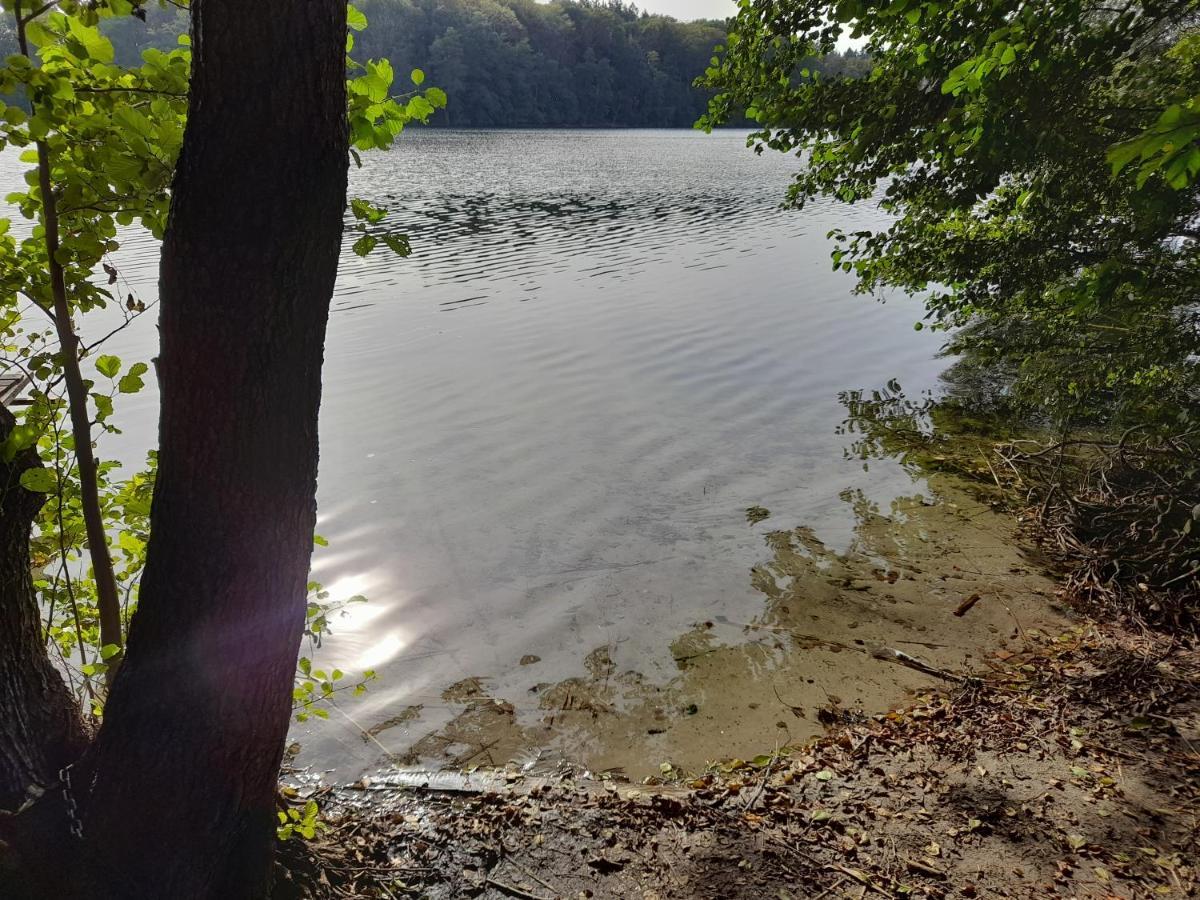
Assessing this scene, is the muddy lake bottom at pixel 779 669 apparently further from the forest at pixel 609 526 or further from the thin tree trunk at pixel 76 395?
the thin tree trunk at pixel 76 395

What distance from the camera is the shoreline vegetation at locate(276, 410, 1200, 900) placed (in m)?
3.35

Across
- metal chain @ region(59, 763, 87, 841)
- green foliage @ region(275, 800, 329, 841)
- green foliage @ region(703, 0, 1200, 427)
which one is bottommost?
green foliage @ region(275, 800, 329, 841)

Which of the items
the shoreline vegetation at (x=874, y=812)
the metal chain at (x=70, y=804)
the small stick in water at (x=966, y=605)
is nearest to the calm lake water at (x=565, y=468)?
the shoreline vegetation at (x=874, y=812)

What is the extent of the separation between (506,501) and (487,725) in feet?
12.6

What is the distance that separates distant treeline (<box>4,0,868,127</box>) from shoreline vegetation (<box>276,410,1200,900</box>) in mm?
90561

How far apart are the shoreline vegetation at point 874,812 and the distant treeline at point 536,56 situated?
297 feet

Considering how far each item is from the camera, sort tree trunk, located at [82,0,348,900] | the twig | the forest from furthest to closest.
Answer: the twig
the forest
tree trunk, located at [82,0,348,900]

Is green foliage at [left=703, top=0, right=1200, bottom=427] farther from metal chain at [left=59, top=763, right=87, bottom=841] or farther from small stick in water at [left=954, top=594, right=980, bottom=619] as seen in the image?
metal chain at [left=59, top=763, right=87, bottom=841]

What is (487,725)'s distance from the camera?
211 inches

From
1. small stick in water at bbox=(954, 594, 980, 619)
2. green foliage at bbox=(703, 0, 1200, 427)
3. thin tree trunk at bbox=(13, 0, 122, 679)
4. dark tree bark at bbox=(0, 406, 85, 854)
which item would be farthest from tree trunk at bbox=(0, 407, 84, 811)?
small stick in water at bbox=(954, 594, 980, 619)

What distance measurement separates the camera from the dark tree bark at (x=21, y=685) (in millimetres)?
2314

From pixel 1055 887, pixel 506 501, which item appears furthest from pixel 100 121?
pixel 506 501

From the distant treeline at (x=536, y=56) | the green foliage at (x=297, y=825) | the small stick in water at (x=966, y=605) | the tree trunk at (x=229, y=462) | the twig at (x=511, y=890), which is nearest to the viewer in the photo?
the tree trunk at (x=229, y=462)

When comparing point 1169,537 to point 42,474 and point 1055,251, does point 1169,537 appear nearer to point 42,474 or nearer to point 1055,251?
point 1055,251
